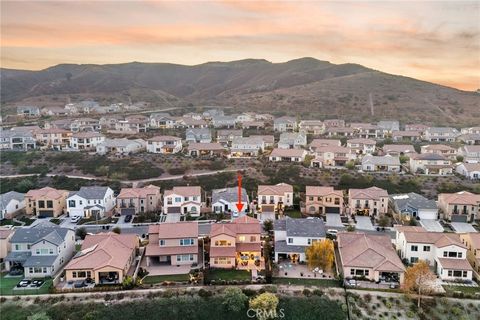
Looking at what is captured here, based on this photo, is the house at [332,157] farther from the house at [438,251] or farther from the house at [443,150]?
the house at [438,251]

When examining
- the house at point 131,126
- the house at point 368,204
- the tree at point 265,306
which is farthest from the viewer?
the house at point 131,126

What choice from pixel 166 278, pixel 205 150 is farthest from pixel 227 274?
pixel 205 150

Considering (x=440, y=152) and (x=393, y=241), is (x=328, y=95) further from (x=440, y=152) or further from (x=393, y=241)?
(x=393, y=241)

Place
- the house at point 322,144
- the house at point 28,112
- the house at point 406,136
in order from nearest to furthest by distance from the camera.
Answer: the house at point 322,144, the house at point 406,136, the house at point 28,112

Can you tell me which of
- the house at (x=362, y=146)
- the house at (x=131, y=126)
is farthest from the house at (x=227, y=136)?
the house at (x=362, y=146)

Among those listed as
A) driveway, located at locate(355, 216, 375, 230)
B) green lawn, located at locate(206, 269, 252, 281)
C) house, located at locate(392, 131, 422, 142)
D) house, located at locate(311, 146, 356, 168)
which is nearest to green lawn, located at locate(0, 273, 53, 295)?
green lawn, located at locate(206, 269, 252, 281)

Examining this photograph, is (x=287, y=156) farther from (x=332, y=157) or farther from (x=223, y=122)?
(x=223, y=122)

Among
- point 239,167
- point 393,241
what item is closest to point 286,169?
point 239,167
